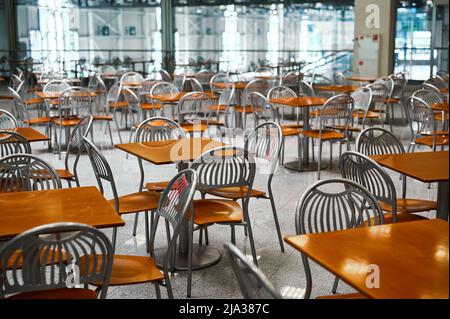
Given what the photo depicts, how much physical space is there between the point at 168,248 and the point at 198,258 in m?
1.18

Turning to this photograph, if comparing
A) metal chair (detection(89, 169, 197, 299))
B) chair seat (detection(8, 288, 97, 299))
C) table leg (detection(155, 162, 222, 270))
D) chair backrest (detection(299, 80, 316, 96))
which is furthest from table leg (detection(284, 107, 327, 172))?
chair seat (detection(8, 288, 97, 299))

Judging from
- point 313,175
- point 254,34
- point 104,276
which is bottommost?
point 313,175

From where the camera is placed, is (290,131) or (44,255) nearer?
(44,255)

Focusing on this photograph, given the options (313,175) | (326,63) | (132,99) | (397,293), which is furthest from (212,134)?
(397,293)

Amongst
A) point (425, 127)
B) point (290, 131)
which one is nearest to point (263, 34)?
point (290, 131)

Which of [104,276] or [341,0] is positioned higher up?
[341,0]

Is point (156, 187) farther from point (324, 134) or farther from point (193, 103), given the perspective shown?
point (193, 103)

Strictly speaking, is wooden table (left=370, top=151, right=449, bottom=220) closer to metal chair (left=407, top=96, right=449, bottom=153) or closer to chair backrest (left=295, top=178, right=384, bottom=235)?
chair backrest (left=295, top=178, right=384, bottom=235)

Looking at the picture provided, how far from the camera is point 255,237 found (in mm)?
4598

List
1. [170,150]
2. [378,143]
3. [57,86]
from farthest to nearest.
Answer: [57,86]
[378,143]
[170,150]

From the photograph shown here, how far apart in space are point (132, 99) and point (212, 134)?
1.31 m

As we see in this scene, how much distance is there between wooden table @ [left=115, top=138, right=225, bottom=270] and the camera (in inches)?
158

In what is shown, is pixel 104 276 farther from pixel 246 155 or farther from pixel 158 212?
pixel 246 155
